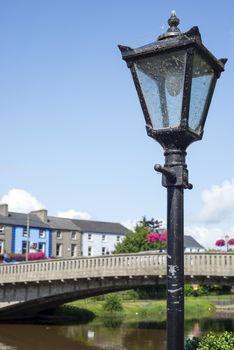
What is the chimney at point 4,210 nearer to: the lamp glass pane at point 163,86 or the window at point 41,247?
the window at point 41,247

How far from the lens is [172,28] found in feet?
13.8

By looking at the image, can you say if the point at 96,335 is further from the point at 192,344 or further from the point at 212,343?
the point at 212,343

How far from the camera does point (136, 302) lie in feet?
139

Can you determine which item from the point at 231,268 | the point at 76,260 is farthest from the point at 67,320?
the point at 231,268

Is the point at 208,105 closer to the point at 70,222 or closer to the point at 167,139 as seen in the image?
the point at 167,139

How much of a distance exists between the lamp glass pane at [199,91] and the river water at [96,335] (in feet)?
72.5

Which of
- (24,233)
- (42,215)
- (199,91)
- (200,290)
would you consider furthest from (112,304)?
(199,91)

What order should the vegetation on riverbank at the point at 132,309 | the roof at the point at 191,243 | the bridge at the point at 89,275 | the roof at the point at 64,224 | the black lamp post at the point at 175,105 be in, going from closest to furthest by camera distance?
the black lamp post at the point at 175,105, the bridge at the point at 89,275, the vegetation on riverbank at the point at 132,309, the roof at the point at 64,224, the roof at the point at 191,243

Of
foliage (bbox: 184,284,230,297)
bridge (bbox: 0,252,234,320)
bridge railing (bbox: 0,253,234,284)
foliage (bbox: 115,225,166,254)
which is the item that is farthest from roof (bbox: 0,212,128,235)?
bridge railing (bbox: 0,253,234,284)

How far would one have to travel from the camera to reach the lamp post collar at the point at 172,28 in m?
4.12

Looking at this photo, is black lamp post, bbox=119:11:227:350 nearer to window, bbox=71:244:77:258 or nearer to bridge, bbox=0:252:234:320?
bridge, bbox=0:252:234:320

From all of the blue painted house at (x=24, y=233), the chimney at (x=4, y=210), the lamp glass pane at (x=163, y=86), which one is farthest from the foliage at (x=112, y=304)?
the lamp glass pane at (x=163, y=86)

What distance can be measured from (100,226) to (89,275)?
41.0 meters

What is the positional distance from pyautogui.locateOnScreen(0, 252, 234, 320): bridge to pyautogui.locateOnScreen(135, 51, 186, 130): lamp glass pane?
20970 mm
